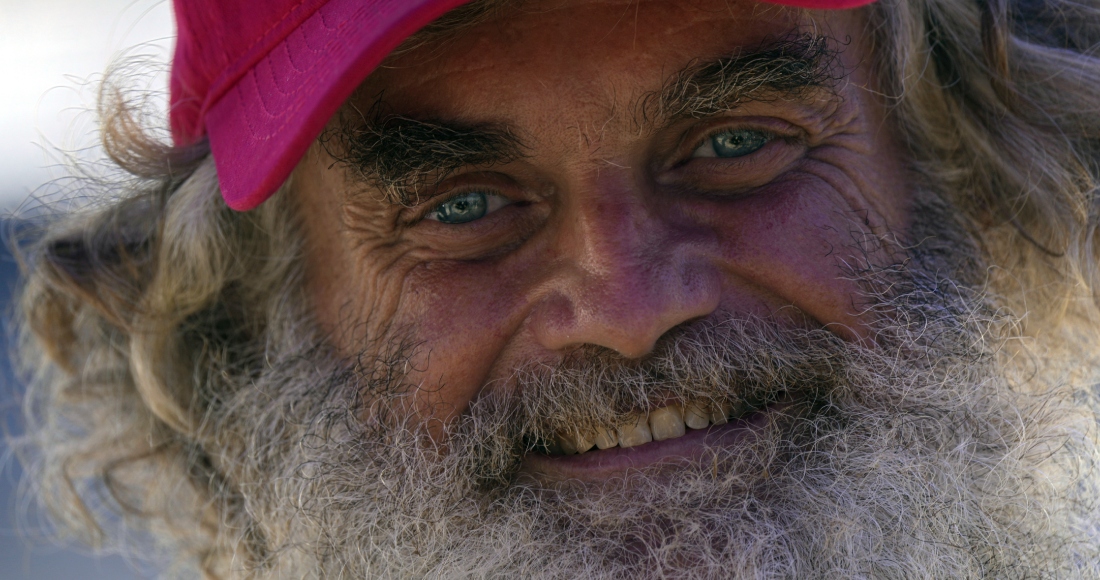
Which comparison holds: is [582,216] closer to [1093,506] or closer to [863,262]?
[863,262]

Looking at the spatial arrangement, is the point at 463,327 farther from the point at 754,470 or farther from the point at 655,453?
the point at 754,470

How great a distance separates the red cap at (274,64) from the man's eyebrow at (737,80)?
18cm

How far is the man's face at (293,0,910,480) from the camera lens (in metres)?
1.47

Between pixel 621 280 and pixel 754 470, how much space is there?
38cm

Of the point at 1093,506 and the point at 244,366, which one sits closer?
the point at 1093,506

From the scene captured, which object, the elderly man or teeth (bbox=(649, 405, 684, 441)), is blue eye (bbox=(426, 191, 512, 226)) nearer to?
the elderly man

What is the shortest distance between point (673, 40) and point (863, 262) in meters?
0.50

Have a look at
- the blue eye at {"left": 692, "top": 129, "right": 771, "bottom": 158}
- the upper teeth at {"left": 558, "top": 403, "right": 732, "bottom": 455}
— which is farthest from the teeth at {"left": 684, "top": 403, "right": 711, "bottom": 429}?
the blue eye at {"left": 692, "top": 129, "right": 771, "bottom": 158}

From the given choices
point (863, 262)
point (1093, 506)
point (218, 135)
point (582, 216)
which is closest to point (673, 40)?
point (582, 216)

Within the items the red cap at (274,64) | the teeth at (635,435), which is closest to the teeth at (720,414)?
the teeth at (635,435)

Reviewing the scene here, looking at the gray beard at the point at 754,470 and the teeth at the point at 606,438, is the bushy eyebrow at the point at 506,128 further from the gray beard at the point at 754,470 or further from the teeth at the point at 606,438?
the teeth at the point at 606,438

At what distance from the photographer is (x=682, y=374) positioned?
1.48 m

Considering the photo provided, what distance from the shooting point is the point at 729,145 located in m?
1.65

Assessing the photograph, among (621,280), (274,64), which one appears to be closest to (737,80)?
(621,280)
